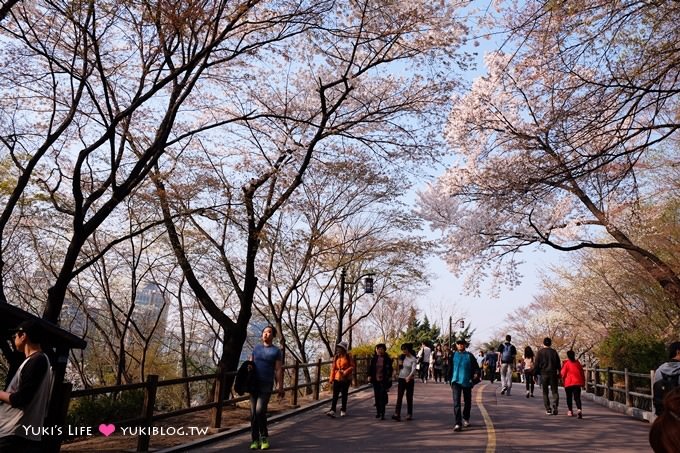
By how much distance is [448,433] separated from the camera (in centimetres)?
975

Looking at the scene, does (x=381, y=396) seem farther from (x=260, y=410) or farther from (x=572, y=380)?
(x=572, y=380)

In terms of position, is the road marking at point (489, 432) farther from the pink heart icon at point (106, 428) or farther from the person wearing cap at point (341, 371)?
the pink heart icon at point (106, 428)

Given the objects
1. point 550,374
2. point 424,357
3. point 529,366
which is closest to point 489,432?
point 550,374

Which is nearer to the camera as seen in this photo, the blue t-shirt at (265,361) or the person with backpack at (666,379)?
the person with backpack at (666,379)

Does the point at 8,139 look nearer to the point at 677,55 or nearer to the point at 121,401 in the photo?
the point at 121,401

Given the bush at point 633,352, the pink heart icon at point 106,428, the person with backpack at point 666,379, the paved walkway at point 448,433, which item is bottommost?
the paved walkway at point 448,433

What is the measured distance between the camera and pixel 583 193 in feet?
51.1

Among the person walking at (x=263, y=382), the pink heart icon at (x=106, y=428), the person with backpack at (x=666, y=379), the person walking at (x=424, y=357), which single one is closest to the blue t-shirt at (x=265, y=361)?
the person walking at (x=263, y=382)

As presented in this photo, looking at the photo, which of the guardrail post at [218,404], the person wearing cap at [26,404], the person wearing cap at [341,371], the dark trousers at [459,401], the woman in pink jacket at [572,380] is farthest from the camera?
the woman in pink jacket at [572,380]

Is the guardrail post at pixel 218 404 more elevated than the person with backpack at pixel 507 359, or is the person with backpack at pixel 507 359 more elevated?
the person with backpack at pixel 507 359

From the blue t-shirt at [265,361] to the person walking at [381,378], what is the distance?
13.9 ft

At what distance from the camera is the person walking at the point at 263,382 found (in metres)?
8.23

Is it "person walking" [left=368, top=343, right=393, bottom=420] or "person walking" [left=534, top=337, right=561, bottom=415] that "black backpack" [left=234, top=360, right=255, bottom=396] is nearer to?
"person walking" [left=368, top=343, right=393, bottom=420]

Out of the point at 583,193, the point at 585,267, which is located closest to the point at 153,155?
the point at 583,193
